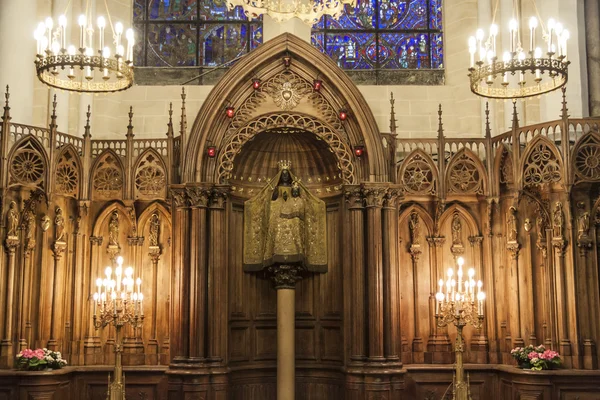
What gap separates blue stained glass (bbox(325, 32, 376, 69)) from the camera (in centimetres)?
1989

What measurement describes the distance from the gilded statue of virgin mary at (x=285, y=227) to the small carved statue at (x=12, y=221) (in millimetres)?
4393

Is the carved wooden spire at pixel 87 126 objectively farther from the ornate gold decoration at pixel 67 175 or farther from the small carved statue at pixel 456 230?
the small carved statue at pixel 456 230

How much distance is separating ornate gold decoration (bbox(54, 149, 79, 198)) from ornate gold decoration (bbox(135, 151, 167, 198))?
1.20 metres

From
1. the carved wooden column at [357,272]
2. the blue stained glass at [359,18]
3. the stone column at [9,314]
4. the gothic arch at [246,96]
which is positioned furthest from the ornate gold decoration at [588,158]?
the stone column at [9,314]

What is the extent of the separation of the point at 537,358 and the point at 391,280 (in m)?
2.98

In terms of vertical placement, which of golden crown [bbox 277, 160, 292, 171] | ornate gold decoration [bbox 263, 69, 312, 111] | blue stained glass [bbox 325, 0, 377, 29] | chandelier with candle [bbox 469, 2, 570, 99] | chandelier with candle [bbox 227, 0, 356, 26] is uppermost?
blue stained glass [bbox 325, 0, 377, 29]

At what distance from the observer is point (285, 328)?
54.2 ft

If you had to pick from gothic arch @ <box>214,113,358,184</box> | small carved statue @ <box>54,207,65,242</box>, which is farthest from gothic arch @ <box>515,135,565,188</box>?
small carved statue @ <box>54,207,65,242</box>

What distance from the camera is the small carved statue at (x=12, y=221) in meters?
15.8

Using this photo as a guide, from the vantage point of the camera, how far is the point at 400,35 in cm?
2000

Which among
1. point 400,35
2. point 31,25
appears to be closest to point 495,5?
point 400,35

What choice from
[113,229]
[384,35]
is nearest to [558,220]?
[384,35]

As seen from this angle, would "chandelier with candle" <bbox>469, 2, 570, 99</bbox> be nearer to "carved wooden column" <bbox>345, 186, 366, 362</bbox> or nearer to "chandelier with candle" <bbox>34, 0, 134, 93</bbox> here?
"carved wooden column" <bbox>345, 186, 366, 362</bbox>

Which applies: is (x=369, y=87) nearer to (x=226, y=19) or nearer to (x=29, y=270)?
(x=226, y=19)
